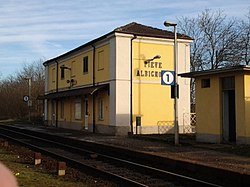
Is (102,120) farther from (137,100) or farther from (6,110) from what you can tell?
(6,110)

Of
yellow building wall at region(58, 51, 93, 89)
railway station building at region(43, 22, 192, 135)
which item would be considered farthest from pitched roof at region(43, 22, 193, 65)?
yellow building wall at region(58, 51, 93, 89)

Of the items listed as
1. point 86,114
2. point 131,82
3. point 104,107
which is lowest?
point 86,114

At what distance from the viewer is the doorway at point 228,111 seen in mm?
17906

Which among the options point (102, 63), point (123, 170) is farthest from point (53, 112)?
point (123, 170)

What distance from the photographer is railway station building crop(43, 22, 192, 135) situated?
26.2m

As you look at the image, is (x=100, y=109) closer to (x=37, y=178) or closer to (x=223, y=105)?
(x=223, y=105)

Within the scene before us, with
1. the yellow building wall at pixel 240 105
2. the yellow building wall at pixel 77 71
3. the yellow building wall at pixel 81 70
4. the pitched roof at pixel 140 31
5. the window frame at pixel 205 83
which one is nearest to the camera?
the yellow building wall at pixel 240 105

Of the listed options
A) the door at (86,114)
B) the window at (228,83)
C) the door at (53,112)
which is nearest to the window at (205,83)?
Result: the window at (228,83)

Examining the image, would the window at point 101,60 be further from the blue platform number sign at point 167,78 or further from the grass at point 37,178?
the grass at point 37,178

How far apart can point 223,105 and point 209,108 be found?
2.76 feet

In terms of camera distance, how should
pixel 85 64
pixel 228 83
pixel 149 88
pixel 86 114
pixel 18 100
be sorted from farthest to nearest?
pixel 18 100, pixel 85 64, pixel 86 114, pixel 149 88, pixel 228 83

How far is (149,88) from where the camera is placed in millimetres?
27312

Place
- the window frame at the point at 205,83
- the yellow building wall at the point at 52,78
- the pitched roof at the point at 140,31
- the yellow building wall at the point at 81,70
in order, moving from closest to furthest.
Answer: the window frame at the point at 205,83 → the pitched roof at the point at 140,31 → the yellow building wall at the point at 81,70 → the yellow building wall at the point at 52,78

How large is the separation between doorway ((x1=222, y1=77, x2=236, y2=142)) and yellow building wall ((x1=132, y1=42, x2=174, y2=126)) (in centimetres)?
915
